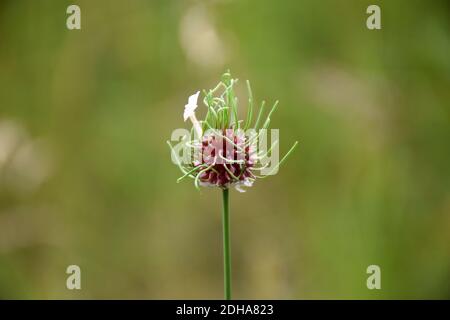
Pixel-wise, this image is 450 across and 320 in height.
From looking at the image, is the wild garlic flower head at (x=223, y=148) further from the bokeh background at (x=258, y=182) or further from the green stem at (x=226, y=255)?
the bokeh background at (x=258, y=182)

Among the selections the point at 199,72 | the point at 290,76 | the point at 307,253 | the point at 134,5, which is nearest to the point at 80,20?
the point at 134,5

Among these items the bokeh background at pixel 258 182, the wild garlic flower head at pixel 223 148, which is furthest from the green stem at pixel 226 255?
the bokeh background at pixel 258 182

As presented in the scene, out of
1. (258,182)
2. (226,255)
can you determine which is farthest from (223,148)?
(258,182)

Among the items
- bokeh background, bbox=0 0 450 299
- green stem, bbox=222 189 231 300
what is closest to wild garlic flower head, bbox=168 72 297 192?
green stem, bbox=222 189 231 300

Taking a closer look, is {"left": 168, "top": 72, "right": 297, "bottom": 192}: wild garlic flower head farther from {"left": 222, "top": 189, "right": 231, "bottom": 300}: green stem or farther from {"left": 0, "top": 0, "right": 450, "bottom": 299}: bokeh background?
{"left": 0, "top": 0, "right": 450, "bottom": 299}: bokeh background

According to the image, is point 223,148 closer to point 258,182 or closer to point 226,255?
point 226,255

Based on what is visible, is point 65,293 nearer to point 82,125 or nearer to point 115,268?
point 115,268
